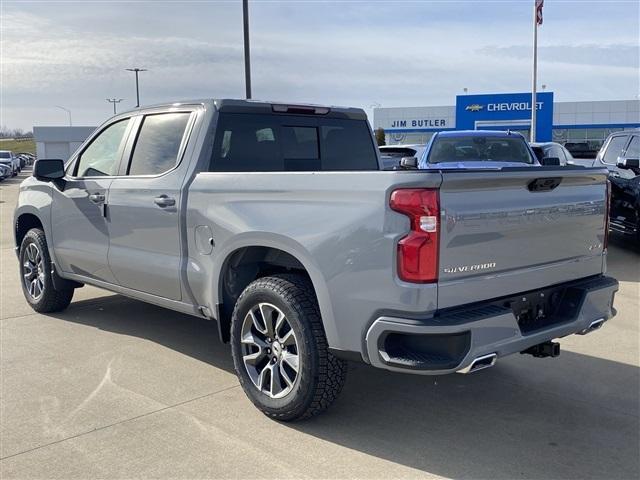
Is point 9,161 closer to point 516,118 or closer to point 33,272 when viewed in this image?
point 516,118

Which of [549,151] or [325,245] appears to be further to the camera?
[549,151]

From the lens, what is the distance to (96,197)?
5512 millimetres

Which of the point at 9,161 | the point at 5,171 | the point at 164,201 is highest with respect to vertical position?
the point at 164,201

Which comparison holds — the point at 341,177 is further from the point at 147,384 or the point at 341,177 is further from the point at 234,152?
the point at 147,384

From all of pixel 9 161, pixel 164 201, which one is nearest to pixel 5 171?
pixel 9 161

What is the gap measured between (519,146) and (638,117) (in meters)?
52.9

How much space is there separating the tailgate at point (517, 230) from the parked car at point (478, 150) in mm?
5346

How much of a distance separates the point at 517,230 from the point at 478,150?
6465 mm

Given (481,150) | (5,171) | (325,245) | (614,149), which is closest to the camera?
(325,245)

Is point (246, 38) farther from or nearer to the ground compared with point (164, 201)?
farther from the ground

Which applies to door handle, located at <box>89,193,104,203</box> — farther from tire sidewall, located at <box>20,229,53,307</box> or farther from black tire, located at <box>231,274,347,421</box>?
black tire, located at <box>231,274,347,421</box>

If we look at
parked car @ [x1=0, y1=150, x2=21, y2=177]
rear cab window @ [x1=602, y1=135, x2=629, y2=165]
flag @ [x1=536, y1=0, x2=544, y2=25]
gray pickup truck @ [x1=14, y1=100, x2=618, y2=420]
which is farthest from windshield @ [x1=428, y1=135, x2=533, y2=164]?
parked car @ [x1=0, y1=150, x2=21, y2=177]

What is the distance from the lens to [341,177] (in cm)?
356

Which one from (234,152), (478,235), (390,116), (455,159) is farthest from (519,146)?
(390,116)
